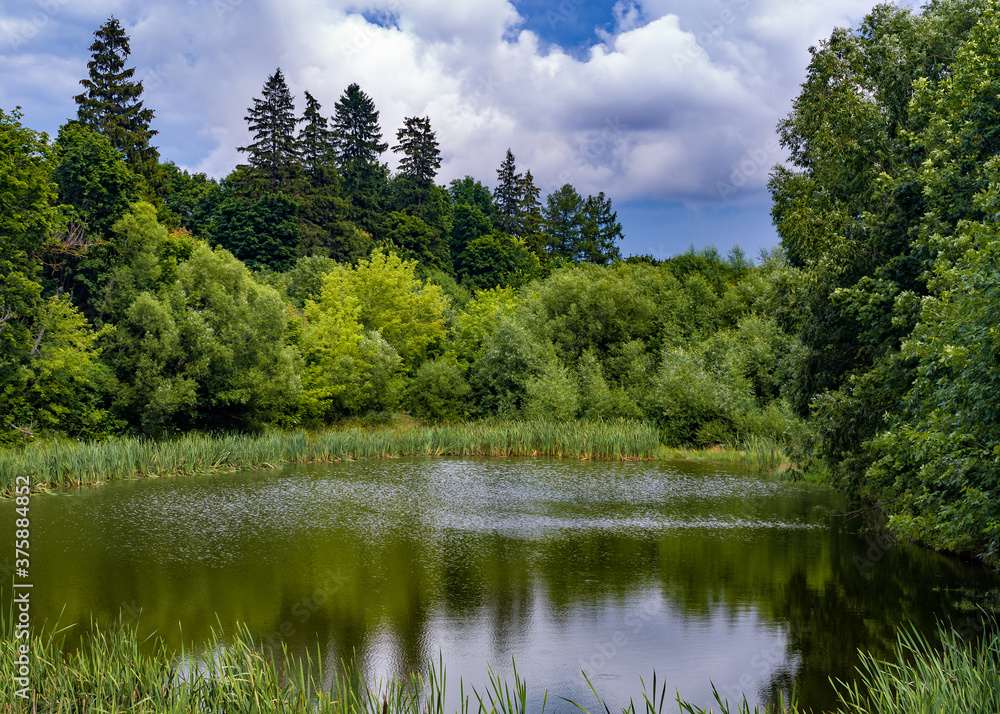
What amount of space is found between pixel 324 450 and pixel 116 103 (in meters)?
28.4

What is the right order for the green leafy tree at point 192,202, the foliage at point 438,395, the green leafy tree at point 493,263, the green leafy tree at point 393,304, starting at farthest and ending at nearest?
the green leafy tree at point 493,263, the green leafy tree at point 192,202, the green leafy tree at point 393,304, the foliage at point 438,395

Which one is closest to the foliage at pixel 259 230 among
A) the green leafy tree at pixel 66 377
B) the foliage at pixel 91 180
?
the foliage at pixel 91 180

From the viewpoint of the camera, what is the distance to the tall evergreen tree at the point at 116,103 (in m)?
40.4

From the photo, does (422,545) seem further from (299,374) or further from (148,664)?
(299,374)

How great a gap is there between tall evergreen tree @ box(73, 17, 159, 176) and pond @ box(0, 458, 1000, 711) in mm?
27679

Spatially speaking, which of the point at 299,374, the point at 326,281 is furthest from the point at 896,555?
the point at 326,281

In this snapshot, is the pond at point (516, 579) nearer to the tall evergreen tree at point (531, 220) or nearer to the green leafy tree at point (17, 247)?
the green leafy tree at point (17, 247)

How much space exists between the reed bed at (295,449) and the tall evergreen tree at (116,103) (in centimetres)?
2251

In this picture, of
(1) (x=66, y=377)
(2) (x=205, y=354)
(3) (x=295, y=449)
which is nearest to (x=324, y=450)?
(3) (x=295, y=449)

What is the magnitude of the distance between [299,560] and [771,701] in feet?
28.0

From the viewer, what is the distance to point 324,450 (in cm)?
2595

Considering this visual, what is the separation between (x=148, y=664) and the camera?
664 cm

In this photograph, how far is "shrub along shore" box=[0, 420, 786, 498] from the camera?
1934 centimetres

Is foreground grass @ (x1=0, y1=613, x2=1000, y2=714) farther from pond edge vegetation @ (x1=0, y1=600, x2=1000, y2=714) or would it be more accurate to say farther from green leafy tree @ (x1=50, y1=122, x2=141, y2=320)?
green leafy tree @ (x1=50, y1=122, x2=141, y2=320)
